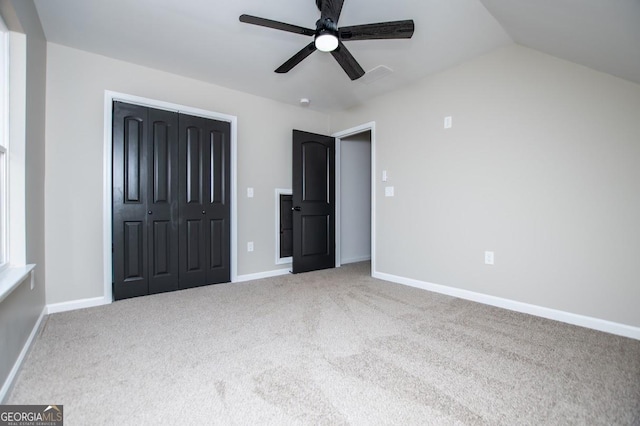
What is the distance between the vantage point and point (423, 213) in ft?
10.7

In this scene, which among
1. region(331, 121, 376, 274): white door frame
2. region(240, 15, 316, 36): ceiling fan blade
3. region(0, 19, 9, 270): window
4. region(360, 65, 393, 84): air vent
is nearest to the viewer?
region(0, 19, 9, 270): window

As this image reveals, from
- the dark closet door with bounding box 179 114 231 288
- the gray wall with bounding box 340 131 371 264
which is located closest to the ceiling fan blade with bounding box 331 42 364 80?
the dark closet door with bounding box 179 114 231 288

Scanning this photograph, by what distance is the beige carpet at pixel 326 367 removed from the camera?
1262mm

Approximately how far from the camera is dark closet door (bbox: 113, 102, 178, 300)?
Answer: 2.82 metres

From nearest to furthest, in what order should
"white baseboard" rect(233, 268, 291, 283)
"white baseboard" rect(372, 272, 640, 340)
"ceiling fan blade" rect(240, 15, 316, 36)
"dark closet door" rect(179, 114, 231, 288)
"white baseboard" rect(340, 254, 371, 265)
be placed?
1. "ceiling fan blade" rect(240, 15, 316, 36)
2. "white baseboard" rect(372, 272, 640, 340)
3. "dark closet door" rect(179, 114, 231, 288)
4. "white baseboard" rect(233, 268, 291, 283)
5. "white baseboard" rect(340, 254, 371, 265)

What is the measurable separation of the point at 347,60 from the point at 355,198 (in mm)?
2795

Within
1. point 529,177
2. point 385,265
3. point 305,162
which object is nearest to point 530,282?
point 529,177

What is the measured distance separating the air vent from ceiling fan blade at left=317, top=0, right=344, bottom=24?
122 centimetres

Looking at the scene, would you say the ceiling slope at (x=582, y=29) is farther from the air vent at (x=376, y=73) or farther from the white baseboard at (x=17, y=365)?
the white baseboard at (x=17, y=365)

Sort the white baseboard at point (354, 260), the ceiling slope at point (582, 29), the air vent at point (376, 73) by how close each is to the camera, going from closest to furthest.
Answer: the ceiling slope at point (582, 29), the air vent at point (376, 73), the white baseboard at point (354, 260)

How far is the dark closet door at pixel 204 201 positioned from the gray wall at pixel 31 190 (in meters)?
Answer: 1.11

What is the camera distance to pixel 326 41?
6.41 feet

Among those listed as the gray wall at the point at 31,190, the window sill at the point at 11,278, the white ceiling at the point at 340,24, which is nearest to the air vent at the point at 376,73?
the white ceiling at the point at 340,24

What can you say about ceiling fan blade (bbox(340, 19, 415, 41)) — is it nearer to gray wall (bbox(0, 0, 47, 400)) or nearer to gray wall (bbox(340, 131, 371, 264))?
gray wall (bbox(0, 0, 47, 400))
